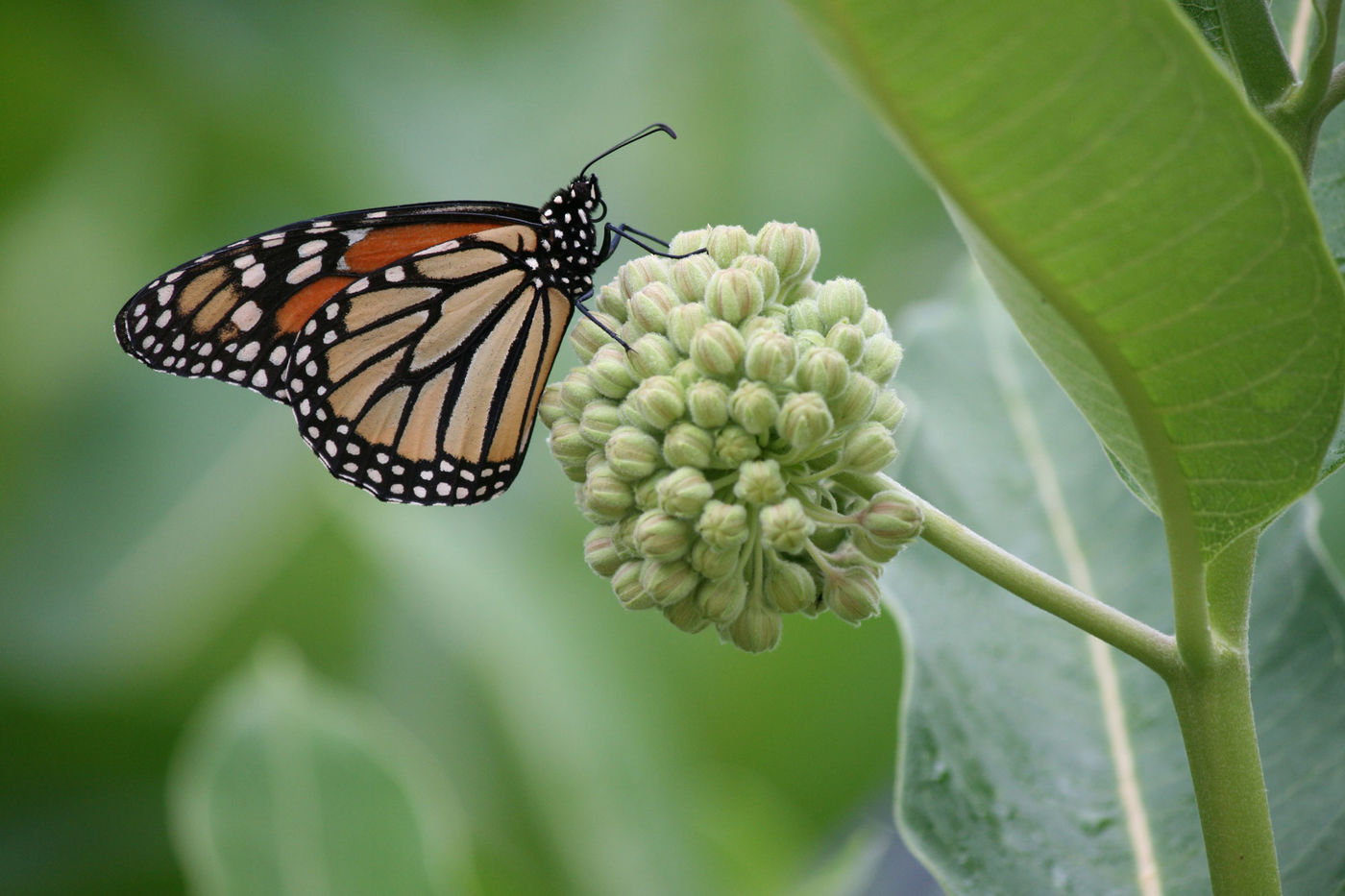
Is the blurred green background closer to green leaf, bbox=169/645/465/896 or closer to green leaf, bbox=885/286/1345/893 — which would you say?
green leaf, bbox=169/645/465/896

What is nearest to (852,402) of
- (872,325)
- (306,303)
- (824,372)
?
(824,372)

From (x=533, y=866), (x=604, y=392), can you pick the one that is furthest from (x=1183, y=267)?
(x=533, y=866)

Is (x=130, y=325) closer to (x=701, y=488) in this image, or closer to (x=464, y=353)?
(x=464, y=353)

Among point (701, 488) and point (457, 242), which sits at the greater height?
point (457, 242)

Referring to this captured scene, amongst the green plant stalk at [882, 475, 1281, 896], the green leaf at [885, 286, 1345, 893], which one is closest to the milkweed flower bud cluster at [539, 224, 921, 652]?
the green plant stalk at [882, 475, 1281, 896]

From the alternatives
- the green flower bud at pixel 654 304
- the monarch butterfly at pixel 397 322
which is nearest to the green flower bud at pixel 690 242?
the green flower bud at pixel 654 304

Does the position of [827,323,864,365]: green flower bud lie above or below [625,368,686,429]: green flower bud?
below

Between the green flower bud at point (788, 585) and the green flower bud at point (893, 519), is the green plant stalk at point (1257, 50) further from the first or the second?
the green flower bud at point (788, 585)

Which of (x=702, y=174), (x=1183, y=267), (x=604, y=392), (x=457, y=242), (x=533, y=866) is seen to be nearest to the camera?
(x=1183, y=267)
